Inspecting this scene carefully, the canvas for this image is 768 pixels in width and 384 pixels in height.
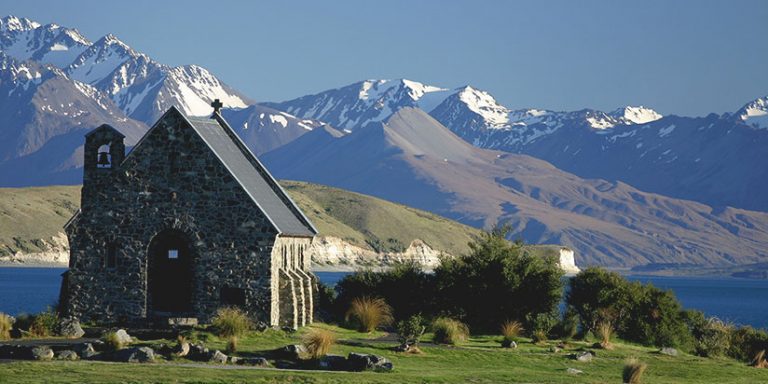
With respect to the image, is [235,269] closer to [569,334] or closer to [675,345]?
[569,334]

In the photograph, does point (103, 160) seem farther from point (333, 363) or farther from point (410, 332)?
point (333, 363)

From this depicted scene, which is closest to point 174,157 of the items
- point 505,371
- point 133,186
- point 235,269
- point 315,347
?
point 133,186

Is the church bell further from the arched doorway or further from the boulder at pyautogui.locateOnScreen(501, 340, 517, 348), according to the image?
the boulder at pyautogui.locateOnScreen(501, 340, 517, 348)

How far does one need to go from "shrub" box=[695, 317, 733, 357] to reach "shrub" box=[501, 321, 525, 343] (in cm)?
699

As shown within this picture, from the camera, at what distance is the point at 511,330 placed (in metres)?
49.8

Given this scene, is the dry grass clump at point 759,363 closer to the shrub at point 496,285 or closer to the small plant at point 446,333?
the shrub at point 496,285

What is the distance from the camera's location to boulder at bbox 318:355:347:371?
35406 mm

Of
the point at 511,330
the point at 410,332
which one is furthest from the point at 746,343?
the point at 410,332

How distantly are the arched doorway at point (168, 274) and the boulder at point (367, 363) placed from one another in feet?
42.5

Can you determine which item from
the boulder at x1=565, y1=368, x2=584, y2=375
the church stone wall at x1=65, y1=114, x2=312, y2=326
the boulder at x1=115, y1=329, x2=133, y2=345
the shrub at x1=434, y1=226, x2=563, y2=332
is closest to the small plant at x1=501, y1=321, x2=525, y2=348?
the shrub at x1=434, y1=226, x2=563, y2=332

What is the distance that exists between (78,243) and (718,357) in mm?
24110

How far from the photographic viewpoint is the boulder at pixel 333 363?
3541 cm

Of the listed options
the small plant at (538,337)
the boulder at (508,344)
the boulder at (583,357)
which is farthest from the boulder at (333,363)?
the small plant at (538,337)

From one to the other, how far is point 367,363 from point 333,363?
1116 millimetres
